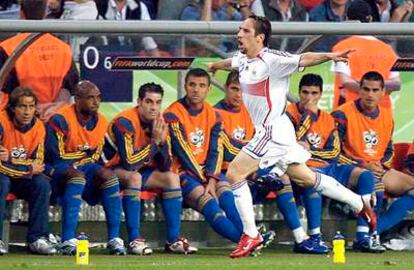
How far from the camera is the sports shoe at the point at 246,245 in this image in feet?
45.9

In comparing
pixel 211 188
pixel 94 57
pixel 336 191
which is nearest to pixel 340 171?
pixel 336 191

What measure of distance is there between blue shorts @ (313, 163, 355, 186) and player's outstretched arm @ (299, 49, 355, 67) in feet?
5.60

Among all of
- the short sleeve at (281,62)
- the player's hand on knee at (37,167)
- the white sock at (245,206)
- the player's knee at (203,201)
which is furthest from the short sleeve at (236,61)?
the player's hand on knee at (37,167)

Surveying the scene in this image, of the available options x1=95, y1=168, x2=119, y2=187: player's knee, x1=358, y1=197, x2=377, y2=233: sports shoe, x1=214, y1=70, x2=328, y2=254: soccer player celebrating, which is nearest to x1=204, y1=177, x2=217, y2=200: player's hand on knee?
x1=214, y1=70, x2=328, y2=254: soccer player celebrating

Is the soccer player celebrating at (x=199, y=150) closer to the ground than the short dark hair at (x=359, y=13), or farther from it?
closer to the ground

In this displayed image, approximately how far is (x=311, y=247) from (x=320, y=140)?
1.03 meters

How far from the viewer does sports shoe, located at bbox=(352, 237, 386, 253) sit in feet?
49.0

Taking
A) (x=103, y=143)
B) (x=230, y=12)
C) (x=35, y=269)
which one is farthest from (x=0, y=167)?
(x=230, y=12)

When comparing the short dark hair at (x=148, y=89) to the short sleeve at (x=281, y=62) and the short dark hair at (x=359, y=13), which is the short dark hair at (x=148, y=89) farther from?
the short dark hair at (x=359, y=13)

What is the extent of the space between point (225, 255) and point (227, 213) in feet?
1.94

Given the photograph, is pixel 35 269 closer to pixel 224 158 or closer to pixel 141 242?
pixel 141 242

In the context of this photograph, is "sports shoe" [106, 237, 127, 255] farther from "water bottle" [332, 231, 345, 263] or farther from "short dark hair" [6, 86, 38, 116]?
"water bottle" [332, 231, 345, 263]

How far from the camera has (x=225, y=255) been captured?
14.5 metres

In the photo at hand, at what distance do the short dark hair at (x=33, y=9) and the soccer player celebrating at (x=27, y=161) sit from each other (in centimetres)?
122
